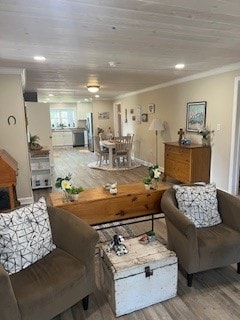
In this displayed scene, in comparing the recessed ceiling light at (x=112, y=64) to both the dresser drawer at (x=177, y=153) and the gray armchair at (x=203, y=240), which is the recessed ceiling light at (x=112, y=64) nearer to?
the dresser drawer at (x=177, y=153)

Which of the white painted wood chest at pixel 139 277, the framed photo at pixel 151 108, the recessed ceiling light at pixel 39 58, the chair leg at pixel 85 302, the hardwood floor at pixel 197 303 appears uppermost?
the recessed ceiling light at pixel 39 58

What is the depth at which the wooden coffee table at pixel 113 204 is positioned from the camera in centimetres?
234

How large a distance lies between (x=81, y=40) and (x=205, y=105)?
3031 millimetres

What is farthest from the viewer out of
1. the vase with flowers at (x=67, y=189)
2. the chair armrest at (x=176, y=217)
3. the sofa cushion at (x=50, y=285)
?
the vase with flowers at (x=67, y=189)

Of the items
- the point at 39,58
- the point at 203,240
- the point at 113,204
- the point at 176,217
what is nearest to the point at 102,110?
the point at 39,58

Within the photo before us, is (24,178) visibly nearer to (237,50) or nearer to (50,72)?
(50,72)

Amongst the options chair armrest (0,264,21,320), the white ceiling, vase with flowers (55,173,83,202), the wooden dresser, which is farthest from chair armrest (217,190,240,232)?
the wooden dresser

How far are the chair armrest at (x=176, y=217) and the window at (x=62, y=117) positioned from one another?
1094 cm

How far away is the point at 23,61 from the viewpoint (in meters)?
3.32

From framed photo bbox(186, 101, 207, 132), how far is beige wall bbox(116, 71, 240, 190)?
95 mm

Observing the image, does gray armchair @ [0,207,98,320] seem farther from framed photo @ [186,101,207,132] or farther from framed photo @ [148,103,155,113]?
framed photo @ [148,103,155,113]

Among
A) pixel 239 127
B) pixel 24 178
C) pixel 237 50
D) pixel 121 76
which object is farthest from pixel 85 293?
pixel 121 76

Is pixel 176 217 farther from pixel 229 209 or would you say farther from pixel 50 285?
pixel 50 285

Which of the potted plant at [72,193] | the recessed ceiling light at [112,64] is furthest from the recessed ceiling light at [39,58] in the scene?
the potted plant at [72,193]
